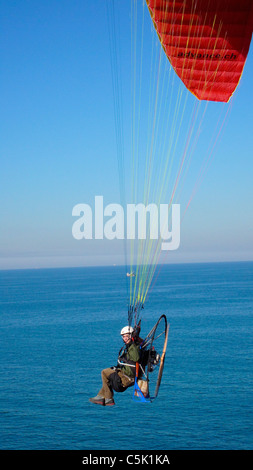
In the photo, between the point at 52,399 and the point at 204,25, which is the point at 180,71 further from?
the point at 52,399

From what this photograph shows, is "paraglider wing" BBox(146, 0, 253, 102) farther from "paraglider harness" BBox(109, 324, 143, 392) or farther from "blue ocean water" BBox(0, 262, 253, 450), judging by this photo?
"blue ocean water" BBox(0, 262, 253, 450)

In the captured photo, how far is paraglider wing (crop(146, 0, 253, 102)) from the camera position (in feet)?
37.4

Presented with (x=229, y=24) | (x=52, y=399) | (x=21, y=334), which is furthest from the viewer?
(x=21, y=334)

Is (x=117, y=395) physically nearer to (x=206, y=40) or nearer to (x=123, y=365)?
(x=123, y=365)

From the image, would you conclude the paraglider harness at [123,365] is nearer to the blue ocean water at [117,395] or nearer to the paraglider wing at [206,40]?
the paraglider wing at [206,40]

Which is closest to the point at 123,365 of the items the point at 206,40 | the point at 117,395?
the point at 206,40

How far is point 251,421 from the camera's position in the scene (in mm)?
41625

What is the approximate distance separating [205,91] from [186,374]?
44856mm

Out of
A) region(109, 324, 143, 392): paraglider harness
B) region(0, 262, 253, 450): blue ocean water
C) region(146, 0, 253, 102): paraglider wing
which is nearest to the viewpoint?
region(109, 324, 143, 392): paraglider harness

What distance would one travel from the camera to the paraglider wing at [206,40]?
11398 mm

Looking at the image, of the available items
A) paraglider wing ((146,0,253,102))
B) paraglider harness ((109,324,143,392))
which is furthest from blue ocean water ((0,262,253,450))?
paraglider wing ((146,0,253,102))

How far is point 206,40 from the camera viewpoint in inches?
464
